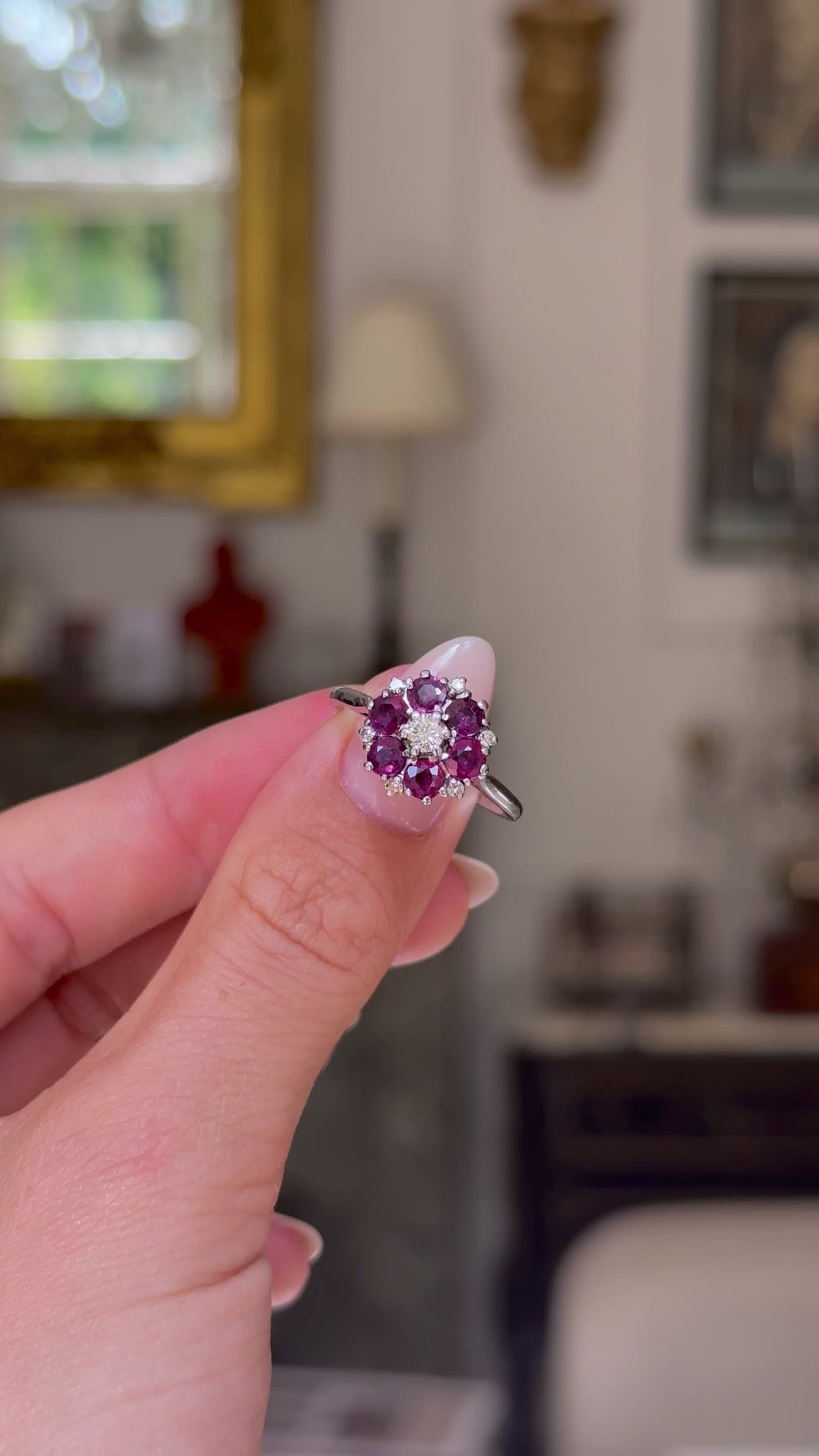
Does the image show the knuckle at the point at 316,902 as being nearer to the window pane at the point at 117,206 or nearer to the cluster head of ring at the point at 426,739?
the cluster head of ring at the point at 426,739

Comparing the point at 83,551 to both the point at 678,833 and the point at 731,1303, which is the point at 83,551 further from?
the point at 731,1303

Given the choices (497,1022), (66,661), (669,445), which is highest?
(669,445)

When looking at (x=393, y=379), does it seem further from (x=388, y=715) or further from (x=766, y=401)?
(x=388, y=715)

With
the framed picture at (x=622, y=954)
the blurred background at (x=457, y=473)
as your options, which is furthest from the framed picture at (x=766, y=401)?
the framed picture at (x=622, y=954)

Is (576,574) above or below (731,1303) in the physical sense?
above

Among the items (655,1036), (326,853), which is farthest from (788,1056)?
(326,853)

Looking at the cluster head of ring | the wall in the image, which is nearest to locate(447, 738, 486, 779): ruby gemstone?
the cluster head of ring

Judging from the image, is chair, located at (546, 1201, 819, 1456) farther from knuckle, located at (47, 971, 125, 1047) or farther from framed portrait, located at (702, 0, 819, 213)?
framed portrait, located at (702, 0, 819, 213)
